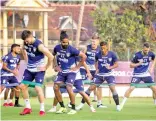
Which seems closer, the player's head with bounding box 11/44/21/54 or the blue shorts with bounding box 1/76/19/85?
the player's head with bounding box 11/44/21/54

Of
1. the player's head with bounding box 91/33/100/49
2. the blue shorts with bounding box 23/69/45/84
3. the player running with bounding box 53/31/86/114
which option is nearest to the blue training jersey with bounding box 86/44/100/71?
the player's head with bounding box 91/33/100/49

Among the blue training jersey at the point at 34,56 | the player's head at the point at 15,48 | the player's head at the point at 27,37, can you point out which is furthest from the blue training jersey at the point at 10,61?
the player's head at the point at 27,37

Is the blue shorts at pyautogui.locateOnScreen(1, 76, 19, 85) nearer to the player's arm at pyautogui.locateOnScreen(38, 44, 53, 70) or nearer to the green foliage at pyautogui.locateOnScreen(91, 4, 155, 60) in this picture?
the player's arm at pyautogui.locateOnScreen(38, 44, 53, 70)

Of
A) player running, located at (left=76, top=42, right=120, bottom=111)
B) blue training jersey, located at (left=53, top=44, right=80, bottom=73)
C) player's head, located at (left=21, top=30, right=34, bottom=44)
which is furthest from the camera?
player running, located at (left=76, top=42, right=120, bottom=111)

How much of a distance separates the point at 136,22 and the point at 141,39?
1491 mm

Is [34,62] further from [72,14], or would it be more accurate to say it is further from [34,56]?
[72,14]

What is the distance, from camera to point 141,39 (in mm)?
47344

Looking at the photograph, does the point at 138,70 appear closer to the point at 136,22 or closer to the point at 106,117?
the point at 106,117

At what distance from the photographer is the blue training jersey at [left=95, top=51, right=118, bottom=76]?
63.4 feet

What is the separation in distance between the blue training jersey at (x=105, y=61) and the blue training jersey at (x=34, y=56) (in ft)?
11.0

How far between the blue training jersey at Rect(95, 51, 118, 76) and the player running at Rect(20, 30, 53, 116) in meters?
3.31

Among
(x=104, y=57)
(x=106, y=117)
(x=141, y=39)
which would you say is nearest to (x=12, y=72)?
(x=104, y=57)

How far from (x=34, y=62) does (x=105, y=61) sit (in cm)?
350

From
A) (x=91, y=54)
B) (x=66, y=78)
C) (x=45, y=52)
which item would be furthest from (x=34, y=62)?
(x=91, y=54)
